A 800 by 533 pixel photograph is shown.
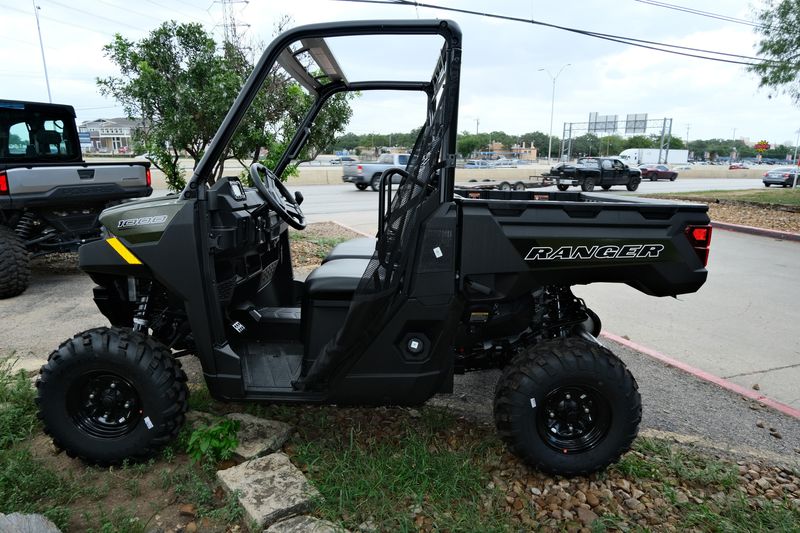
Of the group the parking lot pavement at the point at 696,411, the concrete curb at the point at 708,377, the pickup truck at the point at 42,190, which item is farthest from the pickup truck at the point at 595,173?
the parking lot pavement at the point at 696,411

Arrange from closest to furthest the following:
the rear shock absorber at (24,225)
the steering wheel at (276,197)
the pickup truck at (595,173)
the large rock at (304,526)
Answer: the large rock at (304,526)
the steering wheel at (276,197)
the rear shock absorber at (24,225)
the pickup truck at (595,173)

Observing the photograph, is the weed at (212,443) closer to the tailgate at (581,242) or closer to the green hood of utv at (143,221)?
the green hood of utv at (143,221)

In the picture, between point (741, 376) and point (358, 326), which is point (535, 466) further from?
point (741, 376)

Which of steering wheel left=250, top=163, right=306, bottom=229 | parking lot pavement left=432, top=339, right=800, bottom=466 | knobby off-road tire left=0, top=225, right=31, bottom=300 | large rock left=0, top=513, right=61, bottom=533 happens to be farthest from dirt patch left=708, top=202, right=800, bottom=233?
large rock left=0, top=513, right=61, bottom=533

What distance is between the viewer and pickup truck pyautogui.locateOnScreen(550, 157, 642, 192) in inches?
933

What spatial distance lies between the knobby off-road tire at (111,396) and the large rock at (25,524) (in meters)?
0.67

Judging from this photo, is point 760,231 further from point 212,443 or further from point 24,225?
point 24,225

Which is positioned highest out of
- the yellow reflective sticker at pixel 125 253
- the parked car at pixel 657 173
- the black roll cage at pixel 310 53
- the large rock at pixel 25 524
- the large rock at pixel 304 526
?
the black roll cage at pixel 310 53

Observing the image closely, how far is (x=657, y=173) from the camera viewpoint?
118ft

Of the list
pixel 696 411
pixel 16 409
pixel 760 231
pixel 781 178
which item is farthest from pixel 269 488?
pixel 781 178

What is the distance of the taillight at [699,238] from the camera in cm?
279

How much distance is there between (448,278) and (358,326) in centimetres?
48

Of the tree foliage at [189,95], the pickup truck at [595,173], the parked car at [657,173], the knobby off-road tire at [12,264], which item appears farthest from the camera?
the parked car at [657,173]

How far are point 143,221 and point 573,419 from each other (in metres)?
2.37
